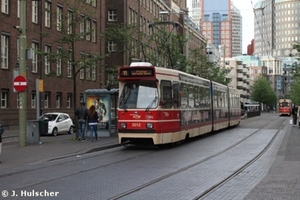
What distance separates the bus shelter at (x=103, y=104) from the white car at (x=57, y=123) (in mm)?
7176

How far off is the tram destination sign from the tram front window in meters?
0.40

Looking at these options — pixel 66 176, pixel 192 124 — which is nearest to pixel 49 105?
pixel 192 124

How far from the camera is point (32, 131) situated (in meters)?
21.3

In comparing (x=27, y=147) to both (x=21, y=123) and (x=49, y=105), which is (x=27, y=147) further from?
(x=49, y=105)

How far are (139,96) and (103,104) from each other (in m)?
6.42

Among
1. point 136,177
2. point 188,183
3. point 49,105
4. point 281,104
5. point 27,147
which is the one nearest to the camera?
point 188,183

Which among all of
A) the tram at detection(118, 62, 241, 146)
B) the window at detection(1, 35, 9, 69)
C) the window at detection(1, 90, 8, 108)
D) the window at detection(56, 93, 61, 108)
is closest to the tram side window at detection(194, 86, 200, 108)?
the tram at detection(118, 62, 241, 146)

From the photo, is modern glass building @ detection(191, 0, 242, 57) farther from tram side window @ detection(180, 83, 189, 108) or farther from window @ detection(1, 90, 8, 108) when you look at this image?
tram side window @ detection(180, 83, 189, 108)

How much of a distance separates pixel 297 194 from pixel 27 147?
13.1m

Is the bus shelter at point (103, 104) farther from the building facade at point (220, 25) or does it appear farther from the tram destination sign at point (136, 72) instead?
the building facade at point (220, 25)

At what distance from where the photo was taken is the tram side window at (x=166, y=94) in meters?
19.4

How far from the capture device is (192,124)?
77.5ft

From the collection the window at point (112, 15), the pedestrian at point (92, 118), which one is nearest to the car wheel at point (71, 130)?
the pedestrian at point (92, 118)

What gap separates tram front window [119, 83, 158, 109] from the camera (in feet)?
63.3
